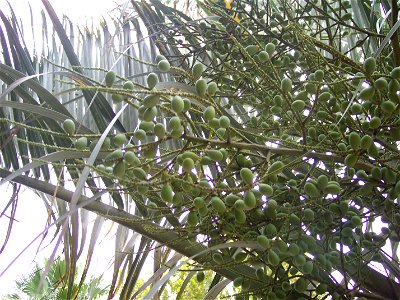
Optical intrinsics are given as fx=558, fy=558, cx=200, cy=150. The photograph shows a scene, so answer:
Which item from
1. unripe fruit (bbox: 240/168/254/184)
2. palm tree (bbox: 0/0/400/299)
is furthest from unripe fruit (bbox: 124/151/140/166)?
unripe fruit (bbox: 240/168/254/184)

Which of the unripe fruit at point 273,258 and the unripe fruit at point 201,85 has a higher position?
the unripe fruit at point 201,85

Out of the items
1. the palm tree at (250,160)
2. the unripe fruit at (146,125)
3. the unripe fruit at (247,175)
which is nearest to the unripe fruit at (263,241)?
the palm tree at (250,160)

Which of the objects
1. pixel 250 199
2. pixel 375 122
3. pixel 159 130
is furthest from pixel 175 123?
pixel 375 122

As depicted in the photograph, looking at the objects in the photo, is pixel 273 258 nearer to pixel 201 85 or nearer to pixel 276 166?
pixel 276 166

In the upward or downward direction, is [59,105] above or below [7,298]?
below

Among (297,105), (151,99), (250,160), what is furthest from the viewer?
(250,160)

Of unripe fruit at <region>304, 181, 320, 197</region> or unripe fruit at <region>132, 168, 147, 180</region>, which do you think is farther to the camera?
unripe fruit at <region>304, 181, 320, 197</region>

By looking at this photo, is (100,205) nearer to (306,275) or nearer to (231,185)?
(231,185)

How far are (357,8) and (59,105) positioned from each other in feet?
1.99

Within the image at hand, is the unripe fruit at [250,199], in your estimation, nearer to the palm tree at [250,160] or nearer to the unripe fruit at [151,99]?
the palm tree at [250,160]

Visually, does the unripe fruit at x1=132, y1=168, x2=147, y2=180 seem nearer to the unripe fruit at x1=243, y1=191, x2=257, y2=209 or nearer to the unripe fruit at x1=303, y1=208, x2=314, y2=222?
the unripe fruit at x1=243, y1=191, x2=257, y2=209

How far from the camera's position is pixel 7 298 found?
5.05 metres

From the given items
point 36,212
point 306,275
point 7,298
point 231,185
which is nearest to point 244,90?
point 231,185

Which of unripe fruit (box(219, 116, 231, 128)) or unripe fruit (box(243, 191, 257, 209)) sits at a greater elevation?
unripe fruit (box(219, 116, 231, 128))
